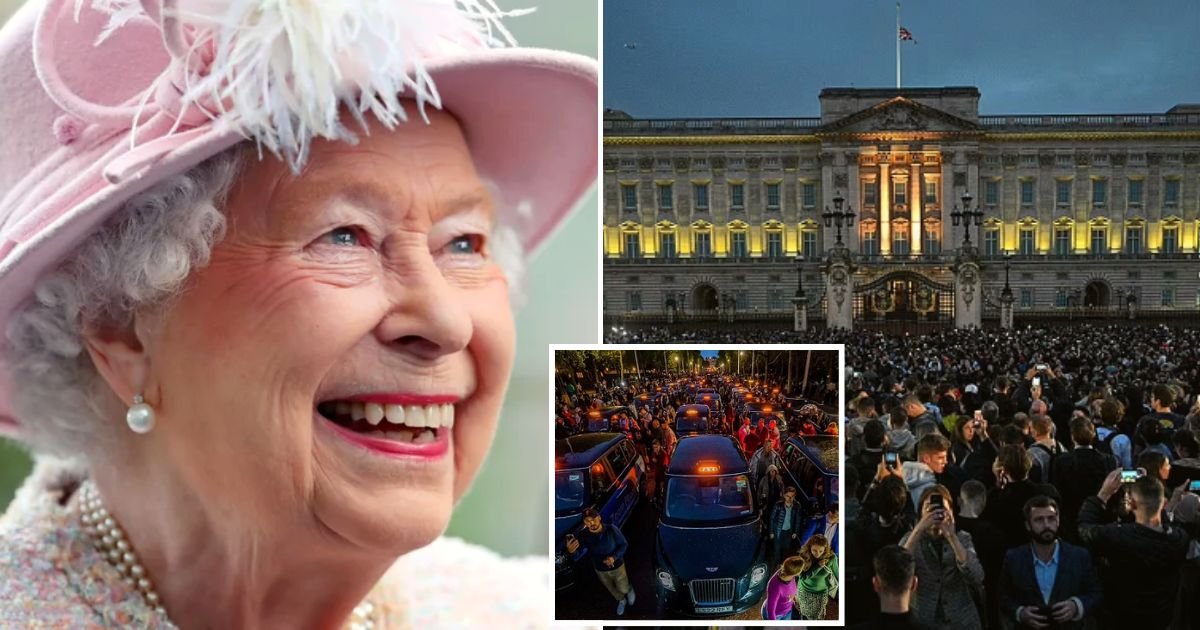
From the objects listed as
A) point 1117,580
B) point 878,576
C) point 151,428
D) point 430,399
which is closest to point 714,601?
point 878,576

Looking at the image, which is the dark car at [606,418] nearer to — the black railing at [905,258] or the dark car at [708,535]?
the dark car at [708,535]

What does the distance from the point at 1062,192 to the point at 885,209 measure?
0.65m

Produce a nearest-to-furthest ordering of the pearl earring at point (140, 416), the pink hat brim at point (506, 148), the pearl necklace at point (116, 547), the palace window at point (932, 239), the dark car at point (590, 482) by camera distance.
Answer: the pink hat brim at point (506, 148), the pearl earring at point (140, 416), the pearl necklace at point (116, 547), the dark car at point (590, 482), the palace window at point (932, 239)

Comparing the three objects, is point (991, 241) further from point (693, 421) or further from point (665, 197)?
point (693, 421)

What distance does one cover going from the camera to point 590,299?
290cm

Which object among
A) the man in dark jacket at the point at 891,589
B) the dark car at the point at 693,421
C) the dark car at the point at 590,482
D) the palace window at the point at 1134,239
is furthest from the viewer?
the palace window at the point at 1134,239

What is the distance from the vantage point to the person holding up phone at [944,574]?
3.31 m

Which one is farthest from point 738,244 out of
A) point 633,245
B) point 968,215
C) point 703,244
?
point 968,215

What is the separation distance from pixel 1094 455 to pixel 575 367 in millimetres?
1781

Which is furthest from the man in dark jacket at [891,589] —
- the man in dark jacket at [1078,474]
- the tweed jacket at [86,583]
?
the tweed jacket at [86,583]

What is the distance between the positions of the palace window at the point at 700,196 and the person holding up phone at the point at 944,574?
1.23 meters

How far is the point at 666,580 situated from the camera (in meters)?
3.01

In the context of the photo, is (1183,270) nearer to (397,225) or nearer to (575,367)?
(575,367)

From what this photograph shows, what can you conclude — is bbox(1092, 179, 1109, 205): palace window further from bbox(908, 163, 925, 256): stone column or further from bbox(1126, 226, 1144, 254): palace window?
bbox(908, 163, 925, 256): stone column
